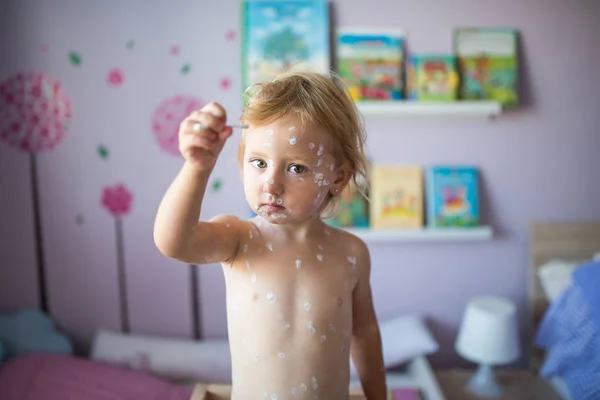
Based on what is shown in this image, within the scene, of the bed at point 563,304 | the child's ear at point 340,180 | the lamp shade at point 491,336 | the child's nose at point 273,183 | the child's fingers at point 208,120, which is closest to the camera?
the child's fingers at point 208,120

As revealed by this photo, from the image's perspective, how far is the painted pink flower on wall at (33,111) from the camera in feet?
6.60

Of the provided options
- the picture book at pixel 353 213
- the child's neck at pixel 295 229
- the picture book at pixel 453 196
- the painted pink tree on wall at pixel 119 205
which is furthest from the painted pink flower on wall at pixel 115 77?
the child's neck at pixel 295 229

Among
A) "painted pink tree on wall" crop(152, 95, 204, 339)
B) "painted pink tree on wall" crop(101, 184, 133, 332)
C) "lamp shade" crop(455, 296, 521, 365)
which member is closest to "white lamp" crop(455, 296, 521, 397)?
"lamp shade" crop(455, 296, 521, 365)

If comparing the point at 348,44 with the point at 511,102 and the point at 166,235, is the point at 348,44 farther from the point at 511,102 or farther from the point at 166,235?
the point at 166,235

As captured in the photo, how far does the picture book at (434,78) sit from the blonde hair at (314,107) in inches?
53.0

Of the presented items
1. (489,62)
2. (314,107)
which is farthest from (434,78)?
(314,107)

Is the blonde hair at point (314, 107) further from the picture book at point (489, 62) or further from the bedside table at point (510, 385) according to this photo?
the bedside table at point (510, 385)

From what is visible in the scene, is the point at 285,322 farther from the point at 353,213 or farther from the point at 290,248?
the point at 353,213

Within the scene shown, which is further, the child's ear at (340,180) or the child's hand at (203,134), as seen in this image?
the child's ear at (340,180)

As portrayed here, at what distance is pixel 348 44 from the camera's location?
2014 mm

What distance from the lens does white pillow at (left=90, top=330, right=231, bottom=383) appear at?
1933 millimetres

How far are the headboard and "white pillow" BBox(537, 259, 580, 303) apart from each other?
31mm

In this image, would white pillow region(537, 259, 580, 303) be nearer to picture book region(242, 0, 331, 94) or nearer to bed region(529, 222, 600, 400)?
bed region(529, 222, 600, 400)

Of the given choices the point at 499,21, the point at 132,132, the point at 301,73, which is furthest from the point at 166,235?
the point at 499,21
